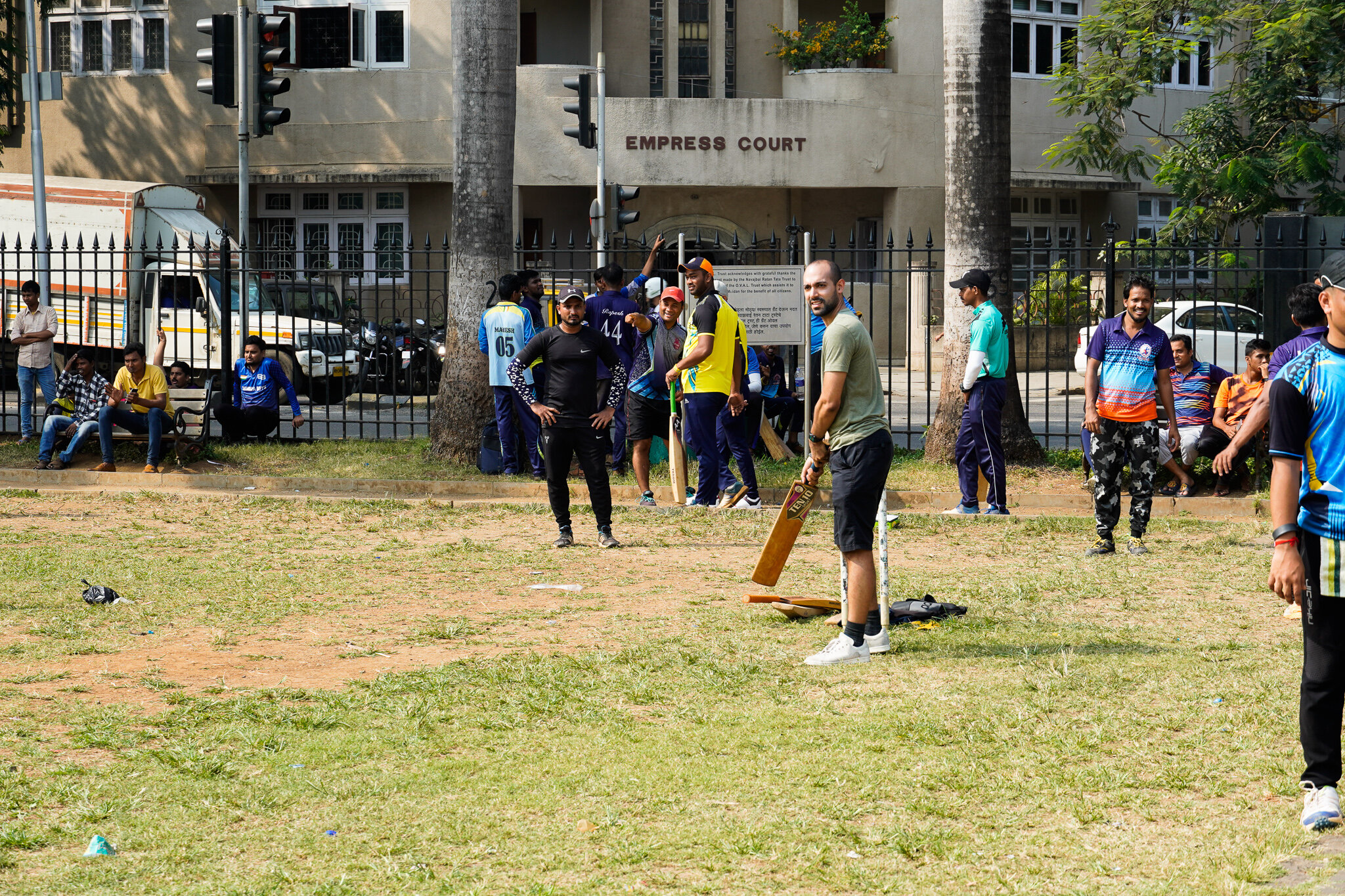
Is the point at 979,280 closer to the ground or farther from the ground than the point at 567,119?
closer to the ground

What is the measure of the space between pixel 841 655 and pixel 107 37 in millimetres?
28990

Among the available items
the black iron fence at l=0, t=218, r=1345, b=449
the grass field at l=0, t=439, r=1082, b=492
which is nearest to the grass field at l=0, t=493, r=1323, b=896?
the grass field at l=0, t=439, r=1082, b=492

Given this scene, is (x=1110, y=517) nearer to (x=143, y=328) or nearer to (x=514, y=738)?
(x=514, y=738)

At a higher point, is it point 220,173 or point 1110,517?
point 220,173

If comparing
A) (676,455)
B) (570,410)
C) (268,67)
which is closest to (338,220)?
(268,67)

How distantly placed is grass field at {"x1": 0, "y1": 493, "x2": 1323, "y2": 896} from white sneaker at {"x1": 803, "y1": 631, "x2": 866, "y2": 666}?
12cm

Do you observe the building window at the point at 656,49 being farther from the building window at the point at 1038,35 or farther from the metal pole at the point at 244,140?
the metal pole at the point at 244,140

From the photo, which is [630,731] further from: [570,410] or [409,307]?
[409,307]

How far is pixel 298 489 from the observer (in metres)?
14.2

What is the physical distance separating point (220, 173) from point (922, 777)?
28.0 metres

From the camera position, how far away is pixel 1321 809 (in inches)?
181

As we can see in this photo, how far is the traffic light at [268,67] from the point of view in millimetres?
17375

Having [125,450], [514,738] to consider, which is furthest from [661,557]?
[125,450]

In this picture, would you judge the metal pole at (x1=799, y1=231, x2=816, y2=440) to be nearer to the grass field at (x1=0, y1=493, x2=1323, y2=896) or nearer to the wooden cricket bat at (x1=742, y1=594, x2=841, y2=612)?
the grass field at (x1=0, y1=493, x2=1323, y2=896)
